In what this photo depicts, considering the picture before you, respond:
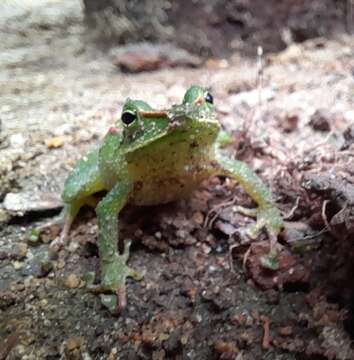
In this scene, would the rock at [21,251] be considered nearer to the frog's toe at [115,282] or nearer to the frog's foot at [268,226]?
the frog's toe at [115,282]

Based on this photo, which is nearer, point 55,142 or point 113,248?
point 113,248

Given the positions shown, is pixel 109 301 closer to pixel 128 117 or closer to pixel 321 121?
pixel 128 117

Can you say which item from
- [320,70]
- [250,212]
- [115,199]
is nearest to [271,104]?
[320,70]

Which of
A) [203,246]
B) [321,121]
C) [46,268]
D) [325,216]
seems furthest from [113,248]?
[321,121]

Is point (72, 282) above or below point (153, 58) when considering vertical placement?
below

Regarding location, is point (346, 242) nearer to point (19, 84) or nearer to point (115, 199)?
point (115, 199)

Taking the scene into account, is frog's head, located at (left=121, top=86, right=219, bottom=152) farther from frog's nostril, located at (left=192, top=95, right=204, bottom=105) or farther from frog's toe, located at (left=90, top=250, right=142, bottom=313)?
frog's toe, located at (left=90, top=250, right=142, bottom=313)

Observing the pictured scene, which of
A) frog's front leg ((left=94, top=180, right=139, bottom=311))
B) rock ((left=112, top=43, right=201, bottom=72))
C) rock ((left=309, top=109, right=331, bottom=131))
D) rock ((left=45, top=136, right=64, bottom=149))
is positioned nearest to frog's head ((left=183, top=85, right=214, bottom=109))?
frog's front leg ((left=94, top=180, right=139, bottom=311))

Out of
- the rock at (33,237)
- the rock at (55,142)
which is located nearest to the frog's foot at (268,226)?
the rock at (33,237)
